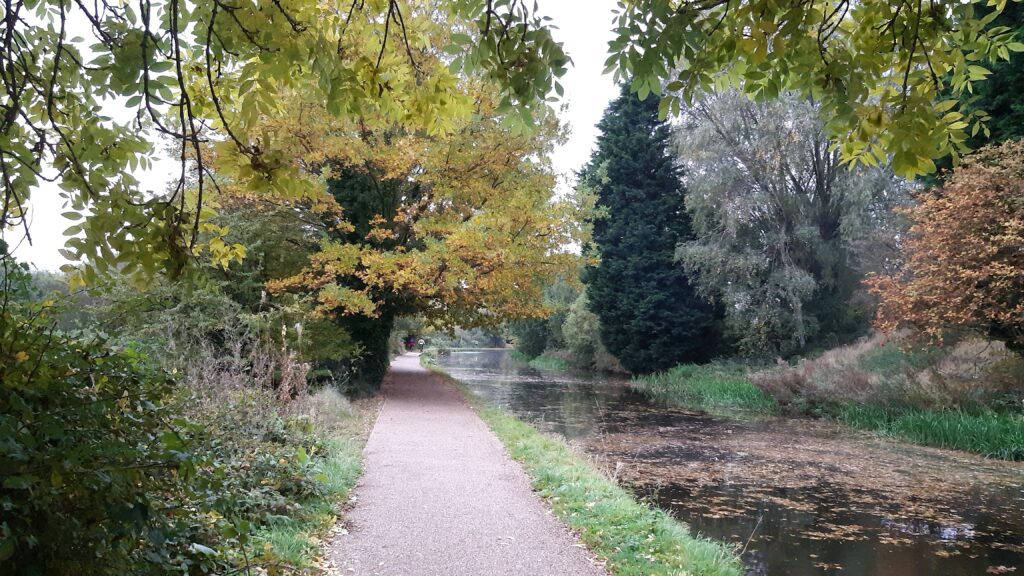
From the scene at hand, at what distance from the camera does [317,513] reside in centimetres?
547

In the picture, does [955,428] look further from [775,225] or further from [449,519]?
[775,225]

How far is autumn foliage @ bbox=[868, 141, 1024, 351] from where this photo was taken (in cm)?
1180

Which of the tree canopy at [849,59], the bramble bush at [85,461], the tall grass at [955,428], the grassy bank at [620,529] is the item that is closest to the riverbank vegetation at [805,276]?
the tall grass at [955,428]

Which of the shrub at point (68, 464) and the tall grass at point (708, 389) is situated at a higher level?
the shrub at point (68, 464)

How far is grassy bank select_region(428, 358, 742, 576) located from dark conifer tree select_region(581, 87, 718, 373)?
1959 cm

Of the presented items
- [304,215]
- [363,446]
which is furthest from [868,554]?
[304,215]

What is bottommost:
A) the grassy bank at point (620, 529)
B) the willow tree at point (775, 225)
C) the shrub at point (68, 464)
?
the grassy bank at point (620, 529)

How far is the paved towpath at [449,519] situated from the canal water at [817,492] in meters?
2.16

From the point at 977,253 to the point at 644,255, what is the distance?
51.9 feet

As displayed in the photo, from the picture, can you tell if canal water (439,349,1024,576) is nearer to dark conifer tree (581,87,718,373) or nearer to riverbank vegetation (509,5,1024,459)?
riverbank vegetation (509,5,1024,459)

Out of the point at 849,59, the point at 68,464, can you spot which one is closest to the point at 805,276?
the point at 849,59

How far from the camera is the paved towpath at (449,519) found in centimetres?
471

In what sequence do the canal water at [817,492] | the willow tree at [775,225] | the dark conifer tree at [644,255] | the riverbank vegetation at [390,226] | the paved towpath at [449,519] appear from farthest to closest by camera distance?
the dark conifer tree at [644,255] → the willow tree at [775,225] → the canal water at [817,492] → the paved towpath at [449,519] → the riverbank vegetation at [390,226]

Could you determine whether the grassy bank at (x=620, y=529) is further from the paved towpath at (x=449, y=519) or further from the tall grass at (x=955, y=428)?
the tall grass at (x=955, y=428)
